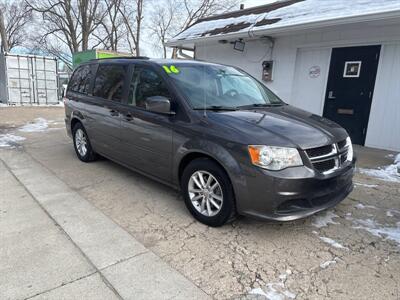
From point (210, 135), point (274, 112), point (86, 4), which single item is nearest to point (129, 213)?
point (210, 135)

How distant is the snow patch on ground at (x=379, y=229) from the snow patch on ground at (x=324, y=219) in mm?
242

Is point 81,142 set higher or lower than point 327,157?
lower

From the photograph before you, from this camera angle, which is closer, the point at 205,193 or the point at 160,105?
the point at 205,193

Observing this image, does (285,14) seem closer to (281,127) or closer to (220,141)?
(281,127)

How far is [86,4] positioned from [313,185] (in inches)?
1185

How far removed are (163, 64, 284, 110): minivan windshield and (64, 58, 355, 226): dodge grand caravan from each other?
0.01 meters

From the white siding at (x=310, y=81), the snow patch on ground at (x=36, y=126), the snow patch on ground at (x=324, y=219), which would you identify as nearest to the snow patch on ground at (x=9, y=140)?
the snow patch on ground at (x=36, y=126)

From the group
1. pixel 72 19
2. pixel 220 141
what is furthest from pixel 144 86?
pixel 72 19

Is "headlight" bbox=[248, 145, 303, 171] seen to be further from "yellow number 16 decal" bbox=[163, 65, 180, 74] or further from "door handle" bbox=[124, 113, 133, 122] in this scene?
"door handle" bbox=[124, 113, 133, 122]

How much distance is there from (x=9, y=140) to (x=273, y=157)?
22.6 ft

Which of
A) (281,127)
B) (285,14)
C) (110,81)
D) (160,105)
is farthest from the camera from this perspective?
(285,14)

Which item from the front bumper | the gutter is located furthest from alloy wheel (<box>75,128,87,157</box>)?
the gutter

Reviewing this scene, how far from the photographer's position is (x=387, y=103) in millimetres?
6770

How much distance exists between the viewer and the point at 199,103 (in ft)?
11.3
